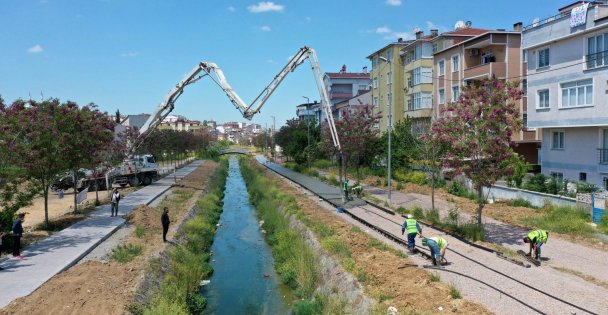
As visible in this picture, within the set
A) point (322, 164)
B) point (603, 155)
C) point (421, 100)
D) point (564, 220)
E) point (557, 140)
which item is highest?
point (421, 100)

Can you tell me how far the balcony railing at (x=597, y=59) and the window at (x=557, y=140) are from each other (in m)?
4.94

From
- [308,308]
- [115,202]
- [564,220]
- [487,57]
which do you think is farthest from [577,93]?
[115,202]

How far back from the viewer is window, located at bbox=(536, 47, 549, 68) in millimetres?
29141

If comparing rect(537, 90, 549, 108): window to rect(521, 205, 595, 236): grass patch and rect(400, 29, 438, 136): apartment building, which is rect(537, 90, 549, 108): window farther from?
rect(400, 29, 438, 136): apartment building

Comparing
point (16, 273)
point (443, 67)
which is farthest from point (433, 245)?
point (443, 67)

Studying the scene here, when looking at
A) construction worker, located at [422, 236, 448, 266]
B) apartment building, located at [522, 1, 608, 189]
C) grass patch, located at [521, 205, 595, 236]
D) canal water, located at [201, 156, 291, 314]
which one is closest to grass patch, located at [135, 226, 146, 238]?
canal water, located at [201, 156, 291, 314]

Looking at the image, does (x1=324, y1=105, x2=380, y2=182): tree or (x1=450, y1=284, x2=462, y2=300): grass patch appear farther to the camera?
(x1=324, y1=105, x2=380, y2=182): tree

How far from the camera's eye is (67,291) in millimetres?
12398

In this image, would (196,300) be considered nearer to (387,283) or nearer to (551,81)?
(387,283)

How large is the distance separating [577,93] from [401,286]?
20.1 m

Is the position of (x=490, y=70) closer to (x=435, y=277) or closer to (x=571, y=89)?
(x=571, y=89)

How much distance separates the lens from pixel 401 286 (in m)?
12.7

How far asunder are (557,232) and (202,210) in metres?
19.2

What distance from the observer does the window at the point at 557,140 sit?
96.3 ft
